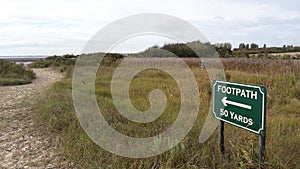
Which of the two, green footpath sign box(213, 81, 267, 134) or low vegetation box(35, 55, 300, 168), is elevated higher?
green footpath sign box(213, 81, 267, 134)

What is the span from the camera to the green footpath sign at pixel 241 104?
2186 mm

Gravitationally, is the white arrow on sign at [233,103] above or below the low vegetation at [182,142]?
above

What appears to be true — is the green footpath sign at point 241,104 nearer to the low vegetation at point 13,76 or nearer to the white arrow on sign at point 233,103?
the white arrow on sign at point 233,103

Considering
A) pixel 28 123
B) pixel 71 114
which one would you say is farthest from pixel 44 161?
pixel 28 123

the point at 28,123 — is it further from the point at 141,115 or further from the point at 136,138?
the point at 136,138

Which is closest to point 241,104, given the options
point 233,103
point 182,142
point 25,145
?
point 233,103

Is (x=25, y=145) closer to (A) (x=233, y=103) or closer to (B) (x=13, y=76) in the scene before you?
(A) (x=233, y=103)

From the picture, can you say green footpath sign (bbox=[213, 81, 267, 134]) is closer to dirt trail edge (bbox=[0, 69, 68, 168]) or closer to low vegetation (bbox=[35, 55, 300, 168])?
low vegetation (bbox=[35, 55, 300, 168])

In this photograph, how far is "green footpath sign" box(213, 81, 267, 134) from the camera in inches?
86.0

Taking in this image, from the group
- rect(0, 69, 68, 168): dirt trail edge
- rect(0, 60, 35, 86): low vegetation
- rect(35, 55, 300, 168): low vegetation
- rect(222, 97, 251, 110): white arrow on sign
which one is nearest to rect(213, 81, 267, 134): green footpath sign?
rect(222, 97, 251, 110): white arrow on sign

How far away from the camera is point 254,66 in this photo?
1233cm

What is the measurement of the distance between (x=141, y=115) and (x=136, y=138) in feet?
2.79

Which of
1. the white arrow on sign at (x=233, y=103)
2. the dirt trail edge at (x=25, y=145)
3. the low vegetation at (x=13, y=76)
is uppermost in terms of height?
the white arrow on sign at (x=233, y=103)

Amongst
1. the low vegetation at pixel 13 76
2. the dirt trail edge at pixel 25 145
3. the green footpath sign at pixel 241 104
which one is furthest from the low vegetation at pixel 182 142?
the low vegetation at pixel 13 76
